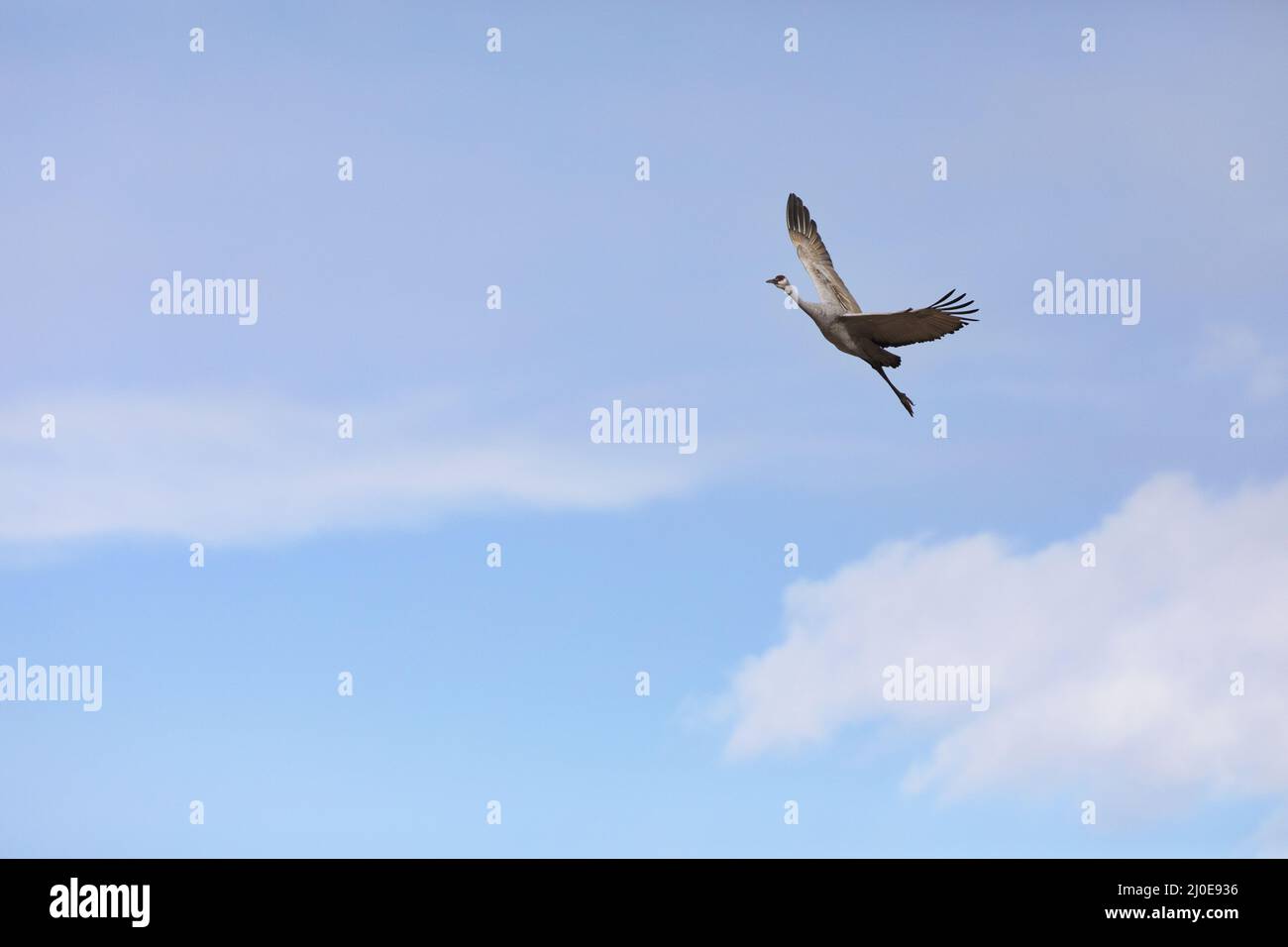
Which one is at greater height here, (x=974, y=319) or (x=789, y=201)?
(x=789, y=201)

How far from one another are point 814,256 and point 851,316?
7.62ft

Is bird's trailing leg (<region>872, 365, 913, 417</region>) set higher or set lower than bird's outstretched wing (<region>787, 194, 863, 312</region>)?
lower

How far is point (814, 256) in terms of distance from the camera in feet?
68.1

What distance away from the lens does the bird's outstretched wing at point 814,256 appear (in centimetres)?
1982

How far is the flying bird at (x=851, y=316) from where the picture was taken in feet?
59.3

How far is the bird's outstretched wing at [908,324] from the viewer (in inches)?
701

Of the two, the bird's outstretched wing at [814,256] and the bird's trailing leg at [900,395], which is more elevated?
the bird's outstretched wing at [814,256]

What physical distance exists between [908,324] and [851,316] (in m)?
0.94

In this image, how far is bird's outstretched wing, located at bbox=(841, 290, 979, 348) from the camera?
58.4 ft

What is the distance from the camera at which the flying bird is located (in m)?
18.1
